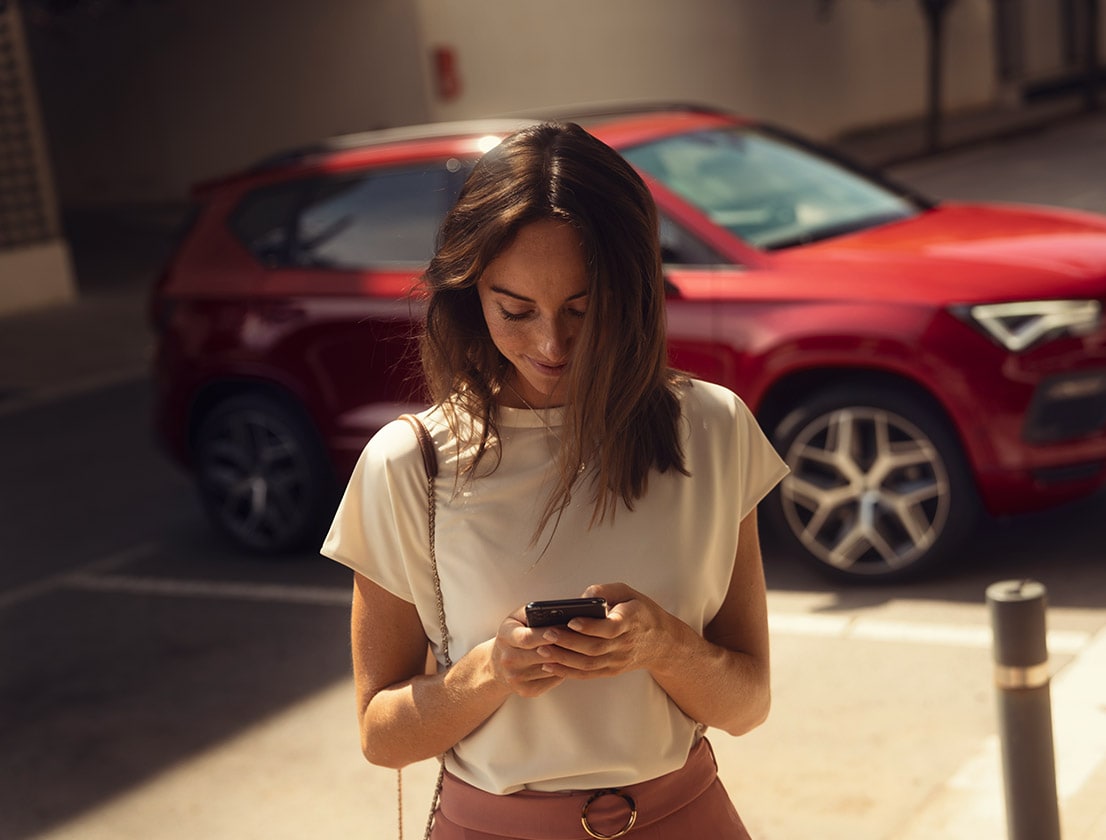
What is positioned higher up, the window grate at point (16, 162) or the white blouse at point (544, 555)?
the white blouse at point (544, 555)

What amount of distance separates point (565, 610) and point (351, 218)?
542 centimetres

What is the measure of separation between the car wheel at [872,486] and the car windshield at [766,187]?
797 mm

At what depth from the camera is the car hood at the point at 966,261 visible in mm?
5609

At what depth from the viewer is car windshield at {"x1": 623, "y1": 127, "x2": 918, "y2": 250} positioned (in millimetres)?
6348

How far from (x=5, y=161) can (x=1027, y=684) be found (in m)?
16.5

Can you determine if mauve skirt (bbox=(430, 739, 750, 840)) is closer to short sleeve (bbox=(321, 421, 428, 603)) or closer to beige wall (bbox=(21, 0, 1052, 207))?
short sleeve (bbox=(321, 421, 428, 603))

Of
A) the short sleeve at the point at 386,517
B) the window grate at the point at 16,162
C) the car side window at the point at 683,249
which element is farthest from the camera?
the window grate at the point at 16,162

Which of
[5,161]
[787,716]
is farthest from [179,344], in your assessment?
[5,161]

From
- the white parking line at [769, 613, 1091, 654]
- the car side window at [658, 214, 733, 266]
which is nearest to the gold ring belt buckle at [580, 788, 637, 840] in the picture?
the white parking line at [769, 613, 1091, 654]

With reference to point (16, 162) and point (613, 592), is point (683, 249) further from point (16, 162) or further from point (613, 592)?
point (16, 162)

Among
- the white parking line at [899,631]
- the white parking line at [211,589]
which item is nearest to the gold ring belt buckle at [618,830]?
the white parking line at [899,631]

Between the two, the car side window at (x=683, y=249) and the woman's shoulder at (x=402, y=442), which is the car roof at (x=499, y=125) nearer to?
the car side window at (x=683, y=249)

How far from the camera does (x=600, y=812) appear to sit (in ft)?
6.63

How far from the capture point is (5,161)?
58.3ft
